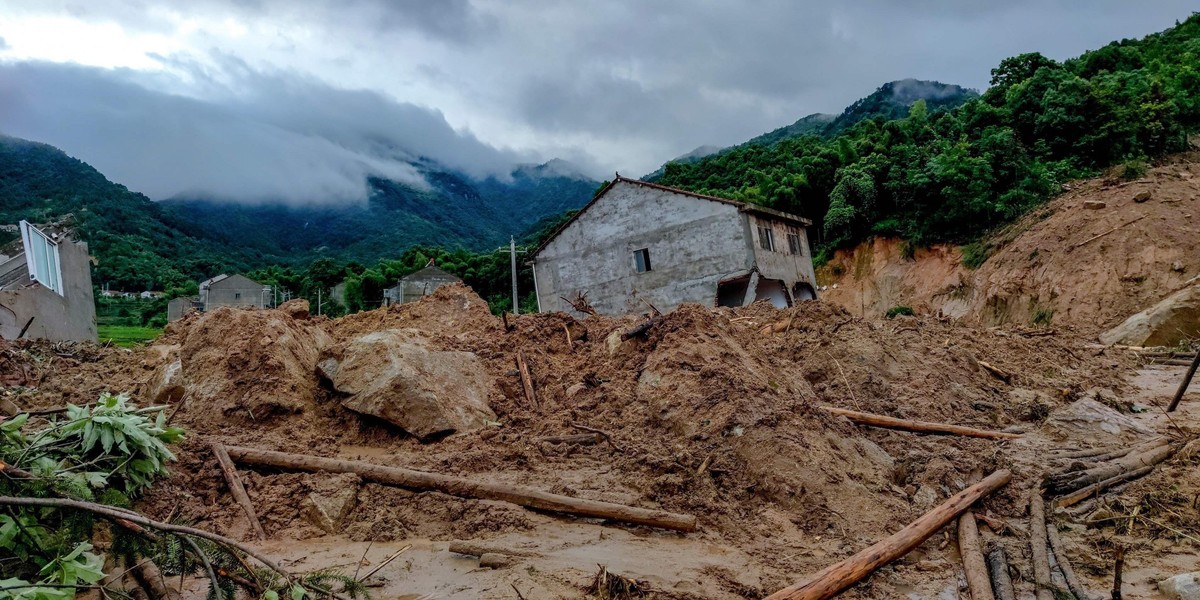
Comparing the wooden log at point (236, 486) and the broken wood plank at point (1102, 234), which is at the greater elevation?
the broken wood plank at point (1102, 234)

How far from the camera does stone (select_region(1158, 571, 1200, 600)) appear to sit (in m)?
3.80

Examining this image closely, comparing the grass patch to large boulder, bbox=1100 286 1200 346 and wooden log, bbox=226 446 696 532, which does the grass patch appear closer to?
wooden log, bbox=226 446 696 532

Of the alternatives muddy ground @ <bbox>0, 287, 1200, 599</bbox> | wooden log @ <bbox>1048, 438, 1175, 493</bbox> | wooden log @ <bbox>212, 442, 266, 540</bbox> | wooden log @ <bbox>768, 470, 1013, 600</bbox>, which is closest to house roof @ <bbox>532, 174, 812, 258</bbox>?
muddy ground @ <bbox>0, 287, 1200, 599</bbox>

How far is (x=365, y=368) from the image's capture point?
740cm

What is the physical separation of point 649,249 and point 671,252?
34.7 inches

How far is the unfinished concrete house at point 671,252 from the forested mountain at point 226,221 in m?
21.6

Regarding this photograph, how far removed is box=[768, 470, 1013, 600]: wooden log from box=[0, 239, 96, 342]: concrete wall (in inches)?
550

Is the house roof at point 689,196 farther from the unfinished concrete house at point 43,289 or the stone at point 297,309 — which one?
the stone at point 297,309

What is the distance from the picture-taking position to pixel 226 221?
9175 centimetres

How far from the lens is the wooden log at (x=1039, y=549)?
4066mm

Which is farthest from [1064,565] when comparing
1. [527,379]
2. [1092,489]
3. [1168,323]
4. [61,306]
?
[61,306]

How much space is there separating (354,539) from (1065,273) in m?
20.3

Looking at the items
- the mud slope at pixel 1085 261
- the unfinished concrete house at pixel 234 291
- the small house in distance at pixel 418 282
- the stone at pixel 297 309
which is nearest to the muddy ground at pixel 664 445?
the stone at pixel 297 309

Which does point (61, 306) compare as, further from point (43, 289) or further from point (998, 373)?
point (998, 373)
